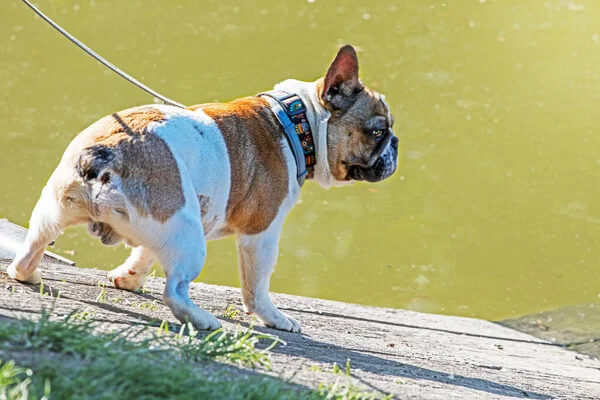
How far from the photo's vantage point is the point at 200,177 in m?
3.48

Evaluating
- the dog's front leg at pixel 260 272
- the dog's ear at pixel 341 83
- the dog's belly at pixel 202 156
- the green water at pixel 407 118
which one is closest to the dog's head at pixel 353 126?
the dog's ear at pixel 341 83

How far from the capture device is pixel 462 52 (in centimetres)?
1072

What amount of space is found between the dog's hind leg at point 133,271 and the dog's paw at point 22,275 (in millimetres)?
480

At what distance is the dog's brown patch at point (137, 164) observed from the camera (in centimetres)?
321

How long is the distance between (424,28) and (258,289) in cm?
768

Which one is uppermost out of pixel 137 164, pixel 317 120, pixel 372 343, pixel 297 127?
pixel 317 120

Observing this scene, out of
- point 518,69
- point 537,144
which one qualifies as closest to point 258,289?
point 537,144

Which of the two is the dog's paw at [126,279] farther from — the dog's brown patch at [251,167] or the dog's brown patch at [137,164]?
the dog's brown patch at [137,164]

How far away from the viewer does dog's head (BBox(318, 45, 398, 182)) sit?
4129 mm

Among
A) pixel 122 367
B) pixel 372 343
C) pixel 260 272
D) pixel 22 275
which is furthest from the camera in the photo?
pixel 372 343

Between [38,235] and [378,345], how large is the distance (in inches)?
65.1

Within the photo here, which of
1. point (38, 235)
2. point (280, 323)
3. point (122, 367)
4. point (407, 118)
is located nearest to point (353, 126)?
point (280, 323)

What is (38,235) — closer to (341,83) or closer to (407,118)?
(341,83)

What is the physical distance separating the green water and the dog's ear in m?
3.69
